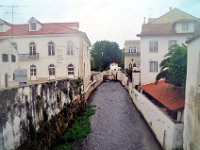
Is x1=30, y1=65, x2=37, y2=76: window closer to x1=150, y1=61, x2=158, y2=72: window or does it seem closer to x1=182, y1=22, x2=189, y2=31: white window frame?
x1=150, y1=61, x2=158, y2=72: window

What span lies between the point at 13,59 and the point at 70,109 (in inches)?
678

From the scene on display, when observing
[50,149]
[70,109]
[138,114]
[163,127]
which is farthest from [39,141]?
[138,114]

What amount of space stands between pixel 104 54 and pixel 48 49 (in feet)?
128

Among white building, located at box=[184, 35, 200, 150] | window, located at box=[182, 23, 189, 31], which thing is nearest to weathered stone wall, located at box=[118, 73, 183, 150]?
white building, located at box=[184, 35, 200, 150]

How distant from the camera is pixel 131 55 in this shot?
181 feet

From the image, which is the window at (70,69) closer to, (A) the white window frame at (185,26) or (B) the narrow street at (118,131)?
(B) the narrow street at (118,131)

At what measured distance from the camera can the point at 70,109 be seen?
1998cm

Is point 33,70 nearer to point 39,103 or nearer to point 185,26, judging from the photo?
point 185,26

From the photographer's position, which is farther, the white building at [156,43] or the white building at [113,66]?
the white building at [113,66]

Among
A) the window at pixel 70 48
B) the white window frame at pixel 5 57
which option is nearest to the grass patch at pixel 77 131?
the window at pixel 70 48

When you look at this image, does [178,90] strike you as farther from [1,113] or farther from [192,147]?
[1,113]

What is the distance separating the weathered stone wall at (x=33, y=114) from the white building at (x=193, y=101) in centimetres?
661

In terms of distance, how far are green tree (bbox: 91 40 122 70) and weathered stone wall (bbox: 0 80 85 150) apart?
5275cm

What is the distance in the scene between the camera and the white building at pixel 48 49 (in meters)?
34.1
